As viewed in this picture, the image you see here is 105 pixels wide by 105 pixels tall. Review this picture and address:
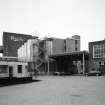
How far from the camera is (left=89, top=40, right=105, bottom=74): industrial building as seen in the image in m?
48.6

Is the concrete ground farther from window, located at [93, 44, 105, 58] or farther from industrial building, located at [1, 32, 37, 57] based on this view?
industrial building, located at [1, 32, 37, 57]

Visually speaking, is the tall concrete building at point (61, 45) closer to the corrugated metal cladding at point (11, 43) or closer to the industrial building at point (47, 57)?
the industrial building at point (47, 57)

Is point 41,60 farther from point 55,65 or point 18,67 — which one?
point 18,67

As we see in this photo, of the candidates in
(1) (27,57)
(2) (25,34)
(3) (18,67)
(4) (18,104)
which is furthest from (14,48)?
(4) (18,104)

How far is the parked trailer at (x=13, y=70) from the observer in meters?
26.7

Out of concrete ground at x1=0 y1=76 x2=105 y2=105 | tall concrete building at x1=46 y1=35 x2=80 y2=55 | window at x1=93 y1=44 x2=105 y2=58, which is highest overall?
tall concrete building at x1=46 y1=35 x2=80 y2=55

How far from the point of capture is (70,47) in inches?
2598

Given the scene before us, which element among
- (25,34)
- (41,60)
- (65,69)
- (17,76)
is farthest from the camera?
(25,34)

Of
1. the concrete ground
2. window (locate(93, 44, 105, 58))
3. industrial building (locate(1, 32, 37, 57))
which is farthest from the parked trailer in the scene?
industrial building (locate(1, 32, 37, 57))

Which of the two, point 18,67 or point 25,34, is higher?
point 25,34

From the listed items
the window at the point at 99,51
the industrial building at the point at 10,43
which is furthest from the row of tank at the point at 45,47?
the industrial building at the point at 10,43

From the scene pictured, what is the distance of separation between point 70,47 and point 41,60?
14069 mm

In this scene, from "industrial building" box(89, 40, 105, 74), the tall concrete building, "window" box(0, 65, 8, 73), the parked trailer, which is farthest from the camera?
the tall concrete building

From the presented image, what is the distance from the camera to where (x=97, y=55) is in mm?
50156
